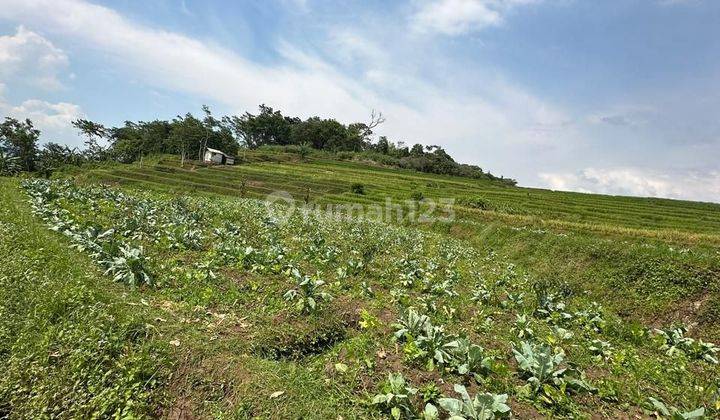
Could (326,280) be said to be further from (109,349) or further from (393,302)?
(109,349)

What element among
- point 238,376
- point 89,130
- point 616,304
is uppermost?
point 89,130

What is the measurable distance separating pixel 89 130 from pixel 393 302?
122272mm

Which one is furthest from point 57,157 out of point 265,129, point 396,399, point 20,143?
point 396,399

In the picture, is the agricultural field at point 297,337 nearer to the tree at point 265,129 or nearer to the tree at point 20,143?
the tree at point 20,143

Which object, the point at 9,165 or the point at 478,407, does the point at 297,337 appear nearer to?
the point at 478,407

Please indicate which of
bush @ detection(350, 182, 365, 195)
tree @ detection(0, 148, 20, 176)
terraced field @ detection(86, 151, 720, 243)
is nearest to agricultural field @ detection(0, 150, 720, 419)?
terraced field @ detection(86, 151, 720, 243)

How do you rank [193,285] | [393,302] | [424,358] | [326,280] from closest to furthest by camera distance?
[424,358] → [193,285] → [393,302] → [326,280]

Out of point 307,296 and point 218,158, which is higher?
point 218,158

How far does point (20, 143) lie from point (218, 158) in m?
36.3

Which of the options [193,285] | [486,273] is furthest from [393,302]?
[486,273]

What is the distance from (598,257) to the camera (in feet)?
70.3

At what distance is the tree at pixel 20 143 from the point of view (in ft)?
251

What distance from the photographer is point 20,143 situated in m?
77.2

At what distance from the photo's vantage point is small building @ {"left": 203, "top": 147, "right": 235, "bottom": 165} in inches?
3583
